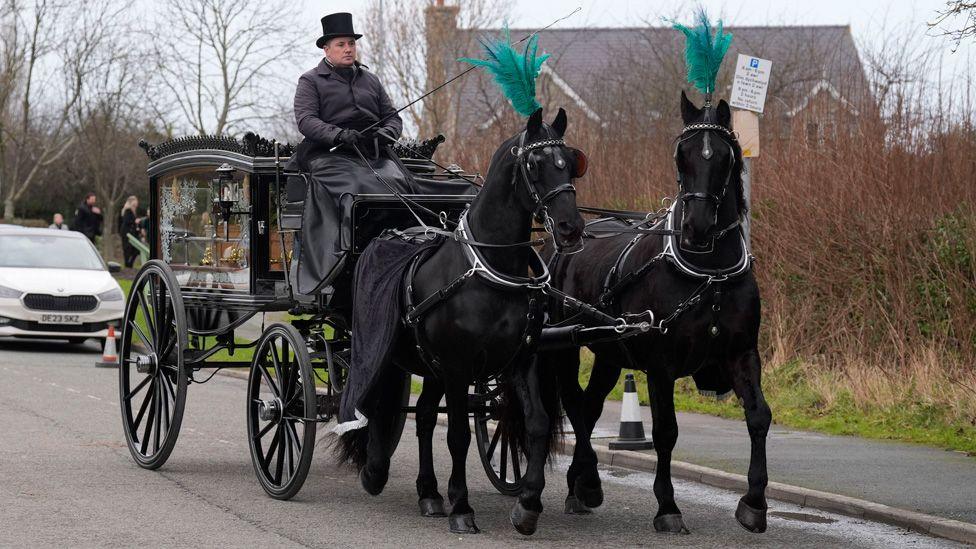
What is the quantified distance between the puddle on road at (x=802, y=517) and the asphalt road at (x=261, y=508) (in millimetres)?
12

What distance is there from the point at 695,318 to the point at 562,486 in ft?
7.75

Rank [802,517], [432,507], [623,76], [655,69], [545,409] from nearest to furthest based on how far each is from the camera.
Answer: [432,507] → [802,517] → [545,409] → [623,76] → [655,69]

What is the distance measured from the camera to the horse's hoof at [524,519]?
7379 mm

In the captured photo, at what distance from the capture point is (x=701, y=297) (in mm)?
7641

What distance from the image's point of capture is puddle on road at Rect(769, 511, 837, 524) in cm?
824

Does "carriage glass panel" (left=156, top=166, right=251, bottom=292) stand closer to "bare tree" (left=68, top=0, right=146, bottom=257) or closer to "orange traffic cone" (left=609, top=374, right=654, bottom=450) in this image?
"orange traffic cone" (left=609, top=374, right=654, bottom=450)

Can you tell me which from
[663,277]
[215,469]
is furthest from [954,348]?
[215,469]

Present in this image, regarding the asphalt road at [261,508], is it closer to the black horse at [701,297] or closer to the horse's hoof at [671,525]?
the horse's hoof at [671,525]

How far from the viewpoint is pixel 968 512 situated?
26.5ft

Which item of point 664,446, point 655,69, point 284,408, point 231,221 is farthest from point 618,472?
point 655,69

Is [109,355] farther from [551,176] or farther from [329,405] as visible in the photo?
[551,176]

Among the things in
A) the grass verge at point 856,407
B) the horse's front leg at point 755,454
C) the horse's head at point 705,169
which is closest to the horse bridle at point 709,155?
the horse's head at point 705,169

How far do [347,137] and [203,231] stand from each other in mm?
2173

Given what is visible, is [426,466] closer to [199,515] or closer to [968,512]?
[199,515]
